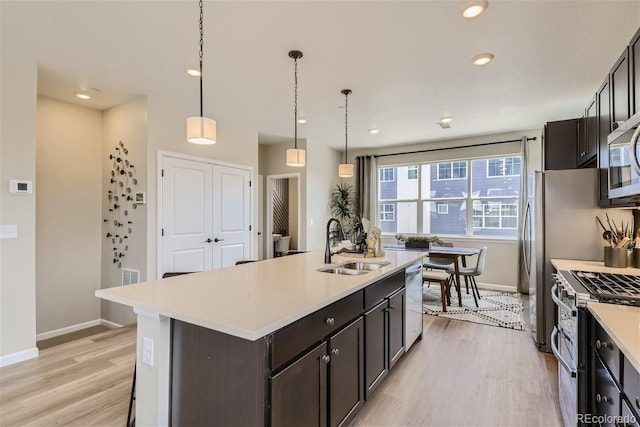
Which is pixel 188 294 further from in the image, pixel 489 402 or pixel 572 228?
pixel 572 228

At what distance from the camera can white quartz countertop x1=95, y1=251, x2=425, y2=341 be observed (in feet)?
4.09

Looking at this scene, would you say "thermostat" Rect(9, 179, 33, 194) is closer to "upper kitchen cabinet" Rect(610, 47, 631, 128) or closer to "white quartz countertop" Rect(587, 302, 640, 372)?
"white quartz countertop" Rect(587, 302, 640, 372)

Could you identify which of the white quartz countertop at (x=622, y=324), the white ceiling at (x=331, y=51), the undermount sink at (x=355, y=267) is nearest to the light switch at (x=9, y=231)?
the white ceiling at (x=331, y=51)

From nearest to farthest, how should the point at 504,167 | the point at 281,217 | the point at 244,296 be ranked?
1. the point at 244,296
2. the point at 504,167
3. the point at 281,217

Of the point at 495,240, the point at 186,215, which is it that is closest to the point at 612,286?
the point at 495,240

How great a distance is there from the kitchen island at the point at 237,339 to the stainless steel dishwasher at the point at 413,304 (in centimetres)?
84

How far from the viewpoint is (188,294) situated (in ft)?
5.32

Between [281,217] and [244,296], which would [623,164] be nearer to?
[244,296]

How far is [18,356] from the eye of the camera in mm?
2803

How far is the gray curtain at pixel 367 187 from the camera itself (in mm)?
6621

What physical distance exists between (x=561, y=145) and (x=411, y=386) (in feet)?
9.68

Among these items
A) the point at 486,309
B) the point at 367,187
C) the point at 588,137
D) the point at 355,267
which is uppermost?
the point at 588,137

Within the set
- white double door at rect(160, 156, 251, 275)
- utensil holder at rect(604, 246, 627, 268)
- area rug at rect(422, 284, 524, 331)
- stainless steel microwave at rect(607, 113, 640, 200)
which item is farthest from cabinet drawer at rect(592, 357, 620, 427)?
white double door at rect(160, 156, 251, 275)

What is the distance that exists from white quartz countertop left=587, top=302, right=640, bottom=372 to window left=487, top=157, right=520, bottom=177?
4574mm
